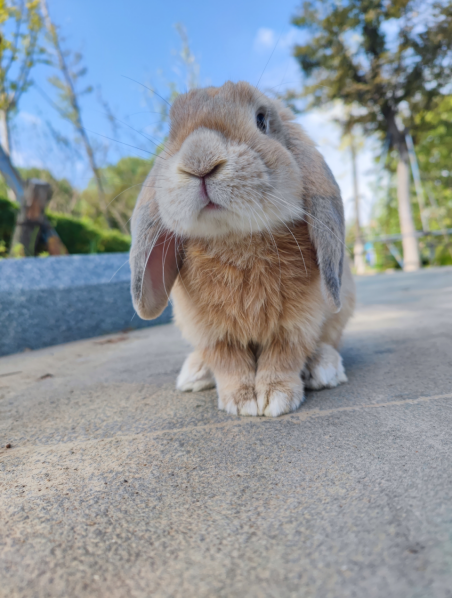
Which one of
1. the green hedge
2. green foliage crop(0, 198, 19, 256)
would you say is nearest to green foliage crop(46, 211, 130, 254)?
the green hedge

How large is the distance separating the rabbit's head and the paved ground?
1.52 feet

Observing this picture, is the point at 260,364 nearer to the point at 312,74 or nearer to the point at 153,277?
the point at 153,277

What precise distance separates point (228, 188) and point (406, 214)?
12302 millimetres

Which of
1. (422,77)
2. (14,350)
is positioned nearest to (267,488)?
(14,350)

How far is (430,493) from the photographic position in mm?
879

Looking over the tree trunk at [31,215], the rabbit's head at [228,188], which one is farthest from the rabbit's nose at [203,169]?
the tree trunk at [31,215]

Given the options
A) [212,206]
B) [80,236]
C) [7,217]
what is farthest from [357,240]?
[212,206]

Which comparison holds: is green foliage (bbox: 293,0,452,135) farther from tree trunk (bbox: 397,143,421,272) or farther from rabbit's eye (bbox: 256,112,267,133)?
rabbit's eye (bbox: 256,112,267,133)

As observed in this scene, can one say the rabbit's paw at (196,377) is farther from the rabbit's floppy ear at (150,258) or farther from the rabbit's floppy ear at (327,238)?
the rabbit's floppy ear at (327,238)

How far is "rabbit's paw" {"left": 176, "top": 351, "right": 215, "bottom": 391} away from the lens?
1886mm

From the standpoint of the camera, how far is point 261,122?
1580 millimetres

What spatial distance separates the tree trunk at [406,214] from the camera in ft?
39.4

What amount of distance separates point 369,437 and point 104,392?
4.14ft

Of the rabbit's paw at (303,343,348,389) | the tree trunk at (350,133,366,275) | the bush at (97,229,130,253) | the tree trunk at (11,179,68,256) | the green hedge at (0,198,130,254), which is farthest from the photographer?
the tree trunk at (350,133,366,275)
